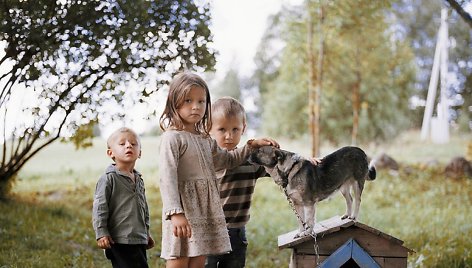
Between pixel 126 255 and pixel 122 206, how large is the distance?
0.29 meters

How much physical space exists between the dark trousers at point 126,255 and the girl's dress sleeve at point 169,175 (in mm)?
669

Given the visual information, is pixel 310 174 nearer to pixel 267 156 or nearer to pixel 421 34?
pixel 267 156

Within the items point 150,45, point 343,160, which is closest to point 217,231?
point 343,160

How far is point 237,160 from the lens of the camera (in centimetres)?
321

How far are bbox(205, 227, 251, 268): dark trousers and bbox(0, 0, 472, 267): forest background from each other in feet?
5.38

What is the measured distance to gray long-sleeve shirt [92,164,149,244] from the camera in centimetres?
324

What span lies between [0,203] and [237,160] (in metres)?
4.46

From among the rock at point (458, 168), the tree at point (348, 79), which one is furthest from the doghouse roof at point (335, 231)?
the rock at point (458, 168)

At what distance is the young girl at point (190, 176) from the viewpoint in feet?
9.39

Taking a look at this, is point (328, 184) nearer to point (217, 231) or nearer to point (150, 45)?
point (217, 231)

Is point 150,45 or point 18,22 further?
Answer: point 150,45

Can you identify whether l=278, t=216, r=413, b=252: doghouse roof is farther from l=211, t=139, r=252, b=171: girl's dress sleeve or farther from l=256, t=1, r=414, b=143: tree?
l=256, t=1, r=414, b=143: tree

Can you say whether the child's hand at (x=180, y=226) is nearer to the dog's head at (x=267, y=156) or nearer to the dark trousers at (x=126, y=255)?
the dog's head at (x=267, y=156)

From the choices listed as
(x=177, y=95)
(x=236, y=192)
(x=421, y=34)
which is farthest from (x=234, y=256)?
(x=421, y=34)
